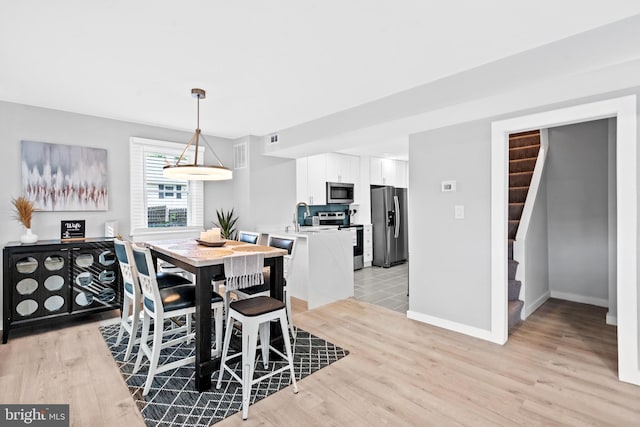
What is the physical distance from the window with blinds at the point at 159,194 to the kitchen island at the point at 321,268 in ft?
5.62

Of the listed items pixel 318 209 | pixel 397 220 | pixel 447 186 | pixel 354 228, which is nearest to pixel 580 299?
pixel 447 186

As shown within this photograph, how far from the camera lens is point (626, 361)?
2.22 metres

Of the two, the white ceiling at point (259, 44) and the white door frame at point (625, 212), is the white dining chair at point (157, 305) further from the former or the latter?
the white door frame at point (625, 212)

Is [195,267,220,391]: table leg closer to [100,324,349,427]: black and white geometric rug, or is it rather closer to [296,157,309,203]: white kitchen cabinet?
[100,324,349,427]: black and white geometric rug

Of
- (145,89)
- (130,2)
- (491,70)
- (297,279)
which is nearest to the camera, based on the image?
(130,2)

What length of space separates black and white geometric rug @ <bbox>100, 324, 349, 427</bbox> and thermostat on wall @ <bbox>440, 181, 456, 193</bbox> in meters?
1.84

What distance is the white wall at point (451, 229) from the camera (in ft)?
9.67

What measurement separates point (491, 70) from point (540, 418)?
2372mm

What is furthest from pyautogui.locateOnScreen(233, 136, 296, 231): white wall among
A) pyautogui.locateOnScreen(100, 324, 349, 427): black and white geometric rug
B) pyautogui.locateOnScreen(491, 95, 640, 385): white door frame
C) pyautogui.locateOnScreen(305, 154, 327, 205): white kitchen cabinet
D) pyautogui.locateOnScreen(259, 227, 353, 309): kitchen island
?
pyautogui.locateOnScreen(491, 95, 640, 385): white door frame

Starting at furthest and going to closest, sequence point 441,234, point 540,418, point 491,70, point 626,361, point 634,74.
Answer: point 441,234
point 491,70
point 626,361
point 634,74
point 540,418

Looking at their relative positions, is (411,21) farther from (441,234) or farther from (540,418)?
(540,418)

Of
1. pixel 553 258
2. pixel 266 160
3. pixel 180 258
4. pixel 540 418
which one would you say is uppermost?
pixel 266 160

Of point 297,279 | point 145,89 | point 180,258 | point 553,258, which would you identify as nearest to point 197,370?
point 180,258

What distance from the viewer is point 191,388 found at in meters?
2.19
